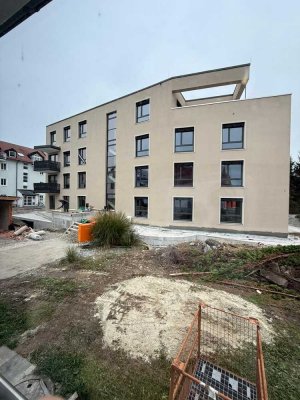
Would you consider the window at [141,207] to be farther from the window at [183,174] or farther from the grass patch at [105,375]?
the grass patch at [105,375]

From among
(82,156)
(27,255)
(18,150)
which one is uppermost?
(18,150)

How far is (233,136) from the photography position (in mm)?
14562

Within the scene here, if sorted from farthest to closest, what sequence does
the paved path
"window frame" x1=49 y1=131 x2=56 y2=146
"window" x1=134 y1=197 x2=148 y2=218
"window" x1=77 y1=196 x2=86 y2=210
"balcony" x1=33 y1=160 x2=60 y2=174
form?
"window frame" x1=49 y1=131 x2=56 y2=146 < "balcony" x1=33 y1=160 x2=60 y2=174 < "window" x1=77 y1=196 x2=86 y2=210 < "window" x1=134 y1=197 x2=148 y2=218 < the paved path

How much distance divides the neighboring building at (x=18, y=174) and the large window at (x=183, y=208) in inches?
1113

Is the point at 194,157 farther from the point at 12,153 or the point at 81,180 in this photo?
the point at 12,153

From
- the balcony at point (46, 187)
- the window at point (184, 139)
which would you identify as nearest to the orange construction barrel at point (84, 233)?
the window at point (184, 139)


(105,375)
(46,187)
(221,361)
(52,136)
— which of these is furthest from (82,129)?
(221,361)

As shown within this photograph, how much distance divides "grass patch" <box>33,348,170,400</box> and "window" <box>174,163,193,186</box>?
1322cm

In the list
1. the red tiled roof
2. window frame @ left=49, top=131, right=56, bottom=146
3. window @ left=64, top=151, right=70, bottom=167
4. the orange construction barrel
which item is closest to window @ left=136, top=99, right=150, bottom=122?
window @ left=64, top=151, right=70, bottom=167

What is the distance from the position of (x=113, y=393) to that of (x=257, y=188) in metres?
13.9

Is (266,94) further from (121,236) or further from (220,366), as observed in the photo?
(220,366)

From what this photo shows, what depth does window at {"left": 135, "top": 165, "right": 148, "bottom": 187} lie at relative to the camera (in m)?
17.2

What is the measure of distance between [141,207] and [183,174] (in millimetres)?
4414

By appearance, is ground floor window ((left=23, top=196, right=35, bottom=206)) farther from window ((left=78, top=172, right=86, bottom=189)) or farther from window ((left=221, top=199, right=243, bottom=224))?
window ((left=221, top=199, right=243, bottom=224))
